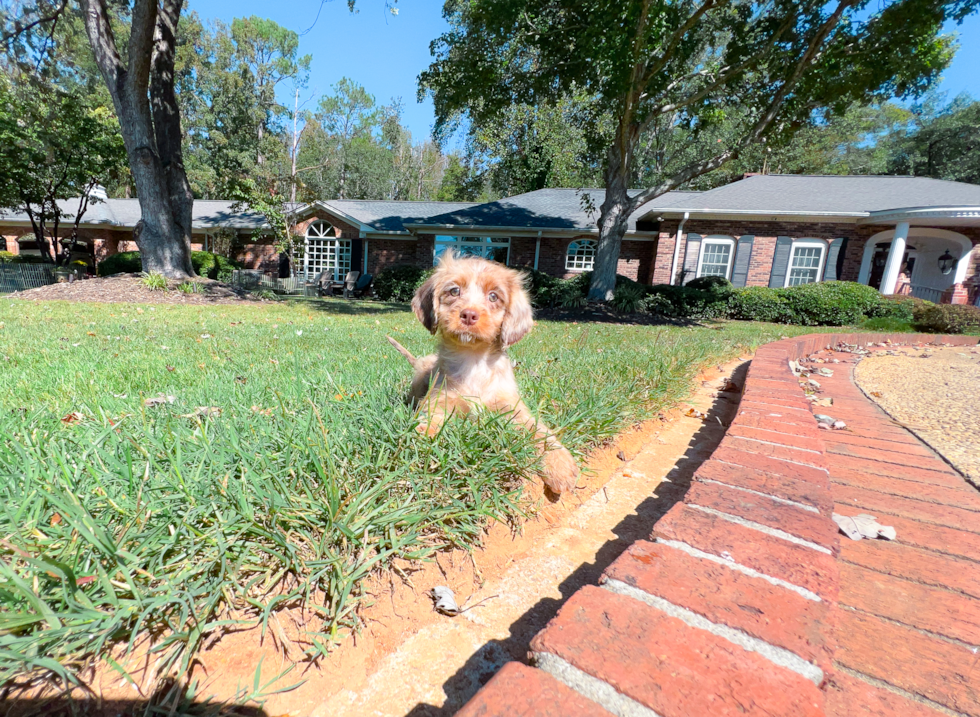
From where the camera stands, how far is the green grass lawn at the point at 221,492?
1.14 meters

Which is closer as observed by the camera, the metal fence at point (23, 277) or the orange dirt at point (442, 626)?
the orange dirt at point (442, 626)

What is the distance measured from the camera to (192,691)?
1.10 metres

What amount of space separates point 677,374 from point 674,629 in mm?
3453

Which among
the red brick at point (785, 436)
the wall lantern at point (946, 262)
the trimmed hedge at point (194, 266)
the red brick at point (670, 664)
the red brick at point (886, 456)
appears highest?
the wall lantern at point (946, 262)

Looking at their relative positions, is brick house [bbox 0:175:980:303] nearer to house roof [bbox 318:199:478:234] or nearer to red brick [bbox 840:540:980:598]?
house roof [bbox 318:199:478:234]

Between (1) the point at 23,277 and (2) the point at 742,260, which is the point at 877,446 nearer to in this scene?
(2) the point at 742,260

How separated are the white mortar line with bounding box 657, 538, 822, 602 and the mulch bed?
13708 millimetres

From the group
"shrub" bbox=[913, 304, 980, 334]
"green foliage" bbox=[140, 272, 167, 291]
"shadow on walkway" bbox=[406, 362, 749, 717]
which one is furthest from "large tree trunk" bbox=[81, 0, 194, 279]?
"shrub" bbox=[913, 304, 980, 334]

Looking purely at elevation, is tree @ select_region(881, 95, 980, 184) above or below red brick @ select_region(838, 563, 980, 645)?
above

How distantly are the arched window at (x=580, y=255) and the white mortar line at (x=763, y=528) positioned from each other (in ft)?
68.6

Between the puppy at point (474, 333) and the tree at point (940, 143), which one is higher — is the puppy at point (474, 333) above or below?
below

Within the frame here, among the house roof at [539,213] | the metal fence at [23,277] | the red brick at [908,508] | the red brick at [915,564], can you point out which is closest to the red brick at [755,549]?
the red brick at [915,564]

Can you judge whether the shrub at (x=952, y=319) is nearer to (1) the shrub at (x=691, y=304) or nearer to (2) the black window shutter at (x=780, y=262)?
(1) the shrub at (x=691, y=304)

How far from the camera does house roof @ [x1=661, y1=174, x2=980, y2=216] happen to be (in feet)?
57.4
